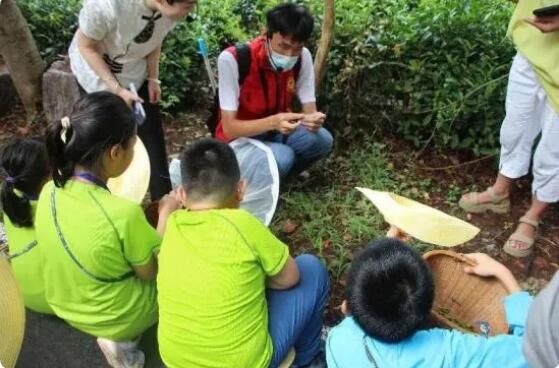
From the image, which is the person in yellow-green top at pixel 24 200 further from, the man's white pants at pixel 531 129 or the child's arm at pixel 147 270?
the man's white pants at pixel 531 129

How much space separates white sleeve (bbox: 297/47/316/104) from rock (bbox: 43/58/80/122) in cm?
170

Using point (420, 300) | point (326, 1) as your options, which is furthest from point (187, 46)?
point (420, 300)

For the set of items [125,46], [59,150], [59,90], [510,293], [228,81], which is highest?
[125,46]

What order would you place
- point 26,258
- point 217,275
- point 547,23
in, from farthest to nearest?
point 547,23, point 26,258, point 217,275

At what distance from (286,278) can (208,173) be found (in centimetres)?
51

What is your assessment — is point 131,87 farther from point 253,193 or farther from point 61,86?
point 61,86

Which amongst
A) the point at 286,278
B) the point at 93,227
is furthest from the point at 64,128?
the point at 286,278

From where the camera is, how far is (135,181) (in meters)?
2.72

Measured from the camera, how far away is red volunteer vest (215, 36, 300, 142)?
2.93 m

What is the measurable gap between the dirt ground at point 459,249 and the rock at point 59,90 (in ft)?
1.05

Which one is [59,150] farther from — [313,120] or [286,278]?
[313,120]

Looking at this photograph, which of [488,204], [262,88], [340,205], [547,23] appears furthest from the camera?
[340,205]

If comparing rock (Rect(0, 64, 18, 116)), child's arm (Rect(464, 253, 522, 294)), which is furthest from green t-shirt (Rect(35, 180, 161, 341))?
rock (Rect(0, 64, 18, 116))

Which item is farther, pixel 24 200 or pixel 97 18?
pixel 97 18
